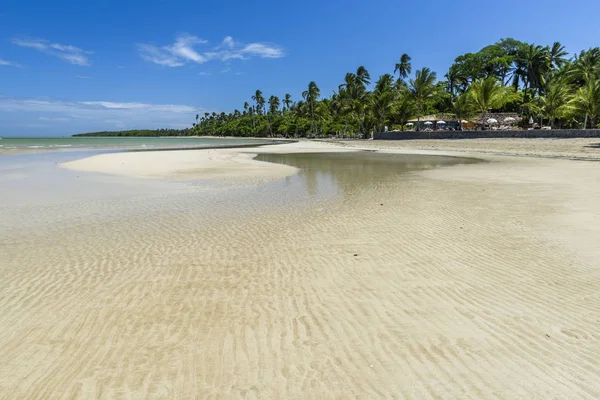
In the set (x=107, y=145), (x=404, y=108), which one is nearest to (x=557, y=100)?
(x=404, y=108)

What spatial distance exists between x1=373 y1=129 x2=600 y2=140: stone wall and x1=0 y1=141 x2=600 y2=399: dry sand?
3269 centimetres

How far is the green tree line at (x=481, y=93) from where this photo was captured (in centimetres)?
4603

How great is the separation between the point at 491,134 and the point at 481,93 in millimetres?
10450

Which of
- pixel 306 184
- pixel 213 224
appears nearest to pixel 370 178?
pixel 306 184

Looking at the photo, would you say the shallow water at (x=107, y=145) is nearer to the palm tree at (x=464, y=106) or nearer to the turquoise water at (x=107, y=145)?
the turquoise water at (x=107, y=145)

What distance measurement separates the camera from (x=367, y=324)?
13.8 feet

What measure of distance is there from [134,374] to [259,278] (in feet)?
8.25

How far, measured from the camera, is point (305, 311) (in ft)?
15.0

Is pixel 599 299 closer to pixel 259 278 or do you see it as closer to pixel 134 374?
pixel 259 278

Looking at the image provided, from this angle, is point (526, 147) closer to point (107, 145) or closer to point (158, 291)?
point (158, 291)

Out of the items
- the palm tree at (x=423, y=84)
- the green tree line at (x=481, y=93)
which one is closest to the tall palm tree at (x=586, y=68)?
the green tree line at (x=481, y=93)

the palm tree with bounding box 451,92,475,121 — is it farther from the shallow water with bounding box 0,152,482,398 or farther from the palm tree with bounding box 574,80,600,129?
the shallow water with bounding box 0,152,482,398

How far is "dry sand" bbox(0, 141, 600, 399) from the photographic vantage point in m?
3.28

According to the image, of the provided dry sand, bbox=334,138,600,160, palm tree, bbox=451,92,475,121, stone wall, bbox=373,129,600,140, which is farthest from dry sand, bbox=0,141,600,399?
palm tree, bbox=451,92,475,121
